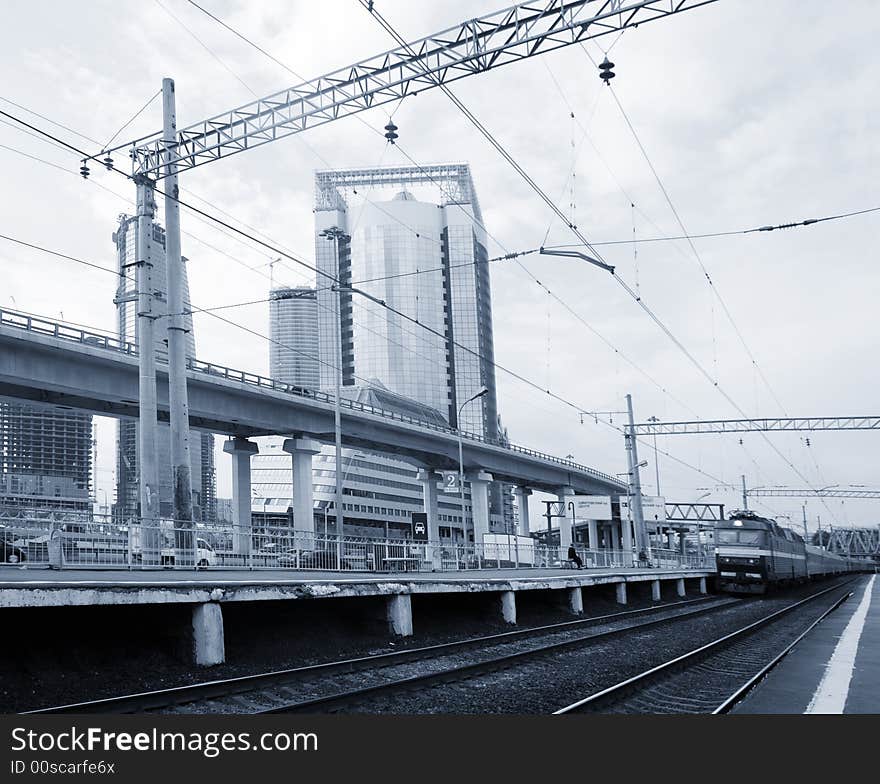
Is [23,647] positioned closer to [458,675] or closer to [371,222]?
[458,675]

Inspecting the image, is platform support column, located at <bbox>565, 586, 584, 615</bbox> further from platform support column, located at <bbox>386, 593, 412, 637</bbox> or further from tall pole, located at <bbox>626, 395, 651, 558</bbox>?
tall pole, located at <bbox>626, 395, 651, 558</bbox>

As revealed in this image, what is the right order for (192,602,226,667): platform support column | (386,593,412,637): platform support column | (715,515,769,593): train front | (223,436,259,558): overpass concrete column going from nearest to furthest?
(192,602,226,667): platform support column < (386,593,412,637): platform support column < (715,515,769,593): train front < (223,436,259,558): overpass concrete column

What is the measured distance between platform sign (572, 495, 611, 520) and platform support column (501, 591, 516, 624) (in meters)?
53.3

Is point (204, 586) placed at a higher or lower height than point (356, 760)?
higher

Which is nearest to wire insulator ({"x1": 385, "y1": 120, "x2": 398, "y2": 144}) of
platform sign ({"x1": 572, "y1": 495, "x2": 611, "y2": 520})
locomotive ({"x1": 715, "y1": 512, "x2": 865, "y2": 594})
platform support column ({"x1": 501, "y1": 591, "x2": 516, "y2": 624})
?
platform support column ({"x1": 501, "y1": 591, "x2": 516, "y2": 624})

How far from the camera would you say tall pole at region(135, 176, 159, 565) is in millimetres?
23484

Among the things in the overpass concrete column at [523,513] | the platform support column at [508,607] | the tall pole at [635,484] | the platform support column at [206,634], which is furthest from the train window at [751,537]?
the overpass concrete column at [523,513]

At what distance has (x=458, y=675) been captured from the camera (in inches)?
534

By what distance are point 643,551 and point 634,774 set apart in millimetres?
46741

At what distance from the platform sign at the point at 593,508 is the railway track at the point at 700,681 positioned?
180 feet

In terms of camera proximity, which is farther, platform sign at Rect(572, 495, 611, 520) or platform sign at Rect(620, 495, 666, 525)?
platform sign at Rect(572, 495, 611, 520)

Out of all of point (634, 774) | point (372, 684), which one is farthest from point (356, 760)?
point (372, 684)

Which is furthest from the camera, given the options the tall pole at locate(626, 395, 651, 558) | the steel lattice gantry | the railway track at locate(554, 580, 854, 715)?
the steel lattice gantry

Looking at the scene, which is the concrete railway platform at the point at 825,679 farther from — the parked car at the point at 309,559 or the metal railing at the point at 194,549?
the parked car at the point at 309,559
